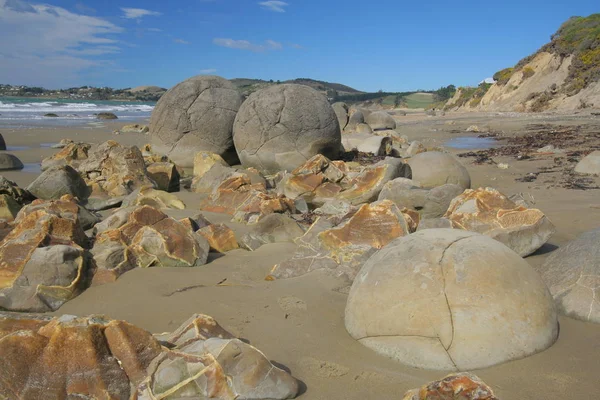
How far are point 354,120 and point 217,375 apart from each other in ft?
61.5

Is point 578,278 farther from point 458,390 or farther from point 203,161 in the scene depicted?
point 203,161

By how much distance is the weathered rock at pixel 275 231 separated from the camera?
214 inches

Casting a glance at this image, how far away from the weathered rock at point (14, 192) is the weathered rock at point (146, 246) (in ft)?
9.69

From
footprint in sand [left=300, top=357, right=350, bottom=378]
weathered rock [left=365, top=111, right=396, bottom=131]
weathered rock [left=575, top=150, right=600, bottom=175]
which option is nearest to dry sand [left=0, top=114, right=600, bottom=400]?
footprint in sand [left=300, top=357, right=350, bottom=378]

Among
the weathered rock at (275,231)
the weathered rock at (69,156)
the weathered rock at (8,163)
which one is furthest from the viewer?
the weathered rock at (69,156)

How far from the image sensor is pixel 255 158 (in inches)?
399

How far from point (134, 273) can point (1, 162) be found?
8012 millimetres

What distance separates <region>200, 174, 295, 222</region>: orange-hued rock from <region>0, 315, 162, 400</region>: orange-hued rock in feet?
11.9

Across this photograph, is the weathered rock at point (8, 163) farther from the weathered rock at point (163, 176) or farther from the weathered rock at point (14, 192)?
the weathered rock at point (14, 192)

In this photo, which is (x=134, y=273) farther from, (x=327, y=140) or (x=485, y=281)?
(x=327, y=140)

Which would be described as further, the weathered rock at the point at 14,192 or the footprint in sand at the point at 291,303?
the weathered rock at the point at 14,192

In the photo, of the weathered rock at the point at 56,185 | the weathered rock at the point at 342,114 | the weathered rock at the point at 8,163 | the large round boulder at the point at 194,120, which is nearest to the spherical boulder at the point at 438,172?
the large round boulder at the point at 194,120

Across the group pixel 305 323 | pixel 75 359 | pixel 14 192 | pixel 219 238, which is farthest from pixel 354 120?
pixel 75 359

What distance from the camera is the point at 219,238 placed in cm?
511
